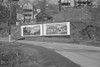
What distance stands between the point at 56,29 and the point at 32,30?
5528 mm

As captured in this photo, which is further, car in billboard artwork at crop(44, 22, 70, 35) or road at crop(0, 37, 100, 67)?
car in billboard artwork at crop(44, 22, 70, 35)

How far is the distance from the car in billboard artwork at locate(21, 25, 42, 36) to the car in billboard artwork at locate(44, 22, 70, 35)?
4.47 feet

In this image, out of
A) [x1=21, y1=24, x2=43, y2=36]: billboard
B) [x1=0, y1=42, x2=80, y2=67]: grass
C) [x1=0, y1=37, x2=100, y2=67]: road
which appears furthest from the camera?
[x1=21, y1=24, x2=43, y2=36]: billboard

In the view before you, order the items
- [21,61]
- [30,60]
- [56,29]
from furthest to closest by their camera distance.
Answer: [56,29] < [30,60] < [21,61]

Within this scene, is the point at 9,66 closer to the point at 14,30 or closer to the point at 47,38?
the point at 47,38

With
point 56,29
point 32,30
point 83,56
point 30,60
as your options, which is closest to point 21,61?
point 30,60

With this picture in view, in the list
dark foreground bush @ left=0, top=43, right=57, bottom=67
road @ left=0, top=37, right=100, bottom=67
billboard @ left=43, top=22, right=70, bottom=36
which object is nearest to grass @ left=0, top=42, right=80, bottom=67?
dark foreground bush @ left=0, top=43, right=57, bottom=67

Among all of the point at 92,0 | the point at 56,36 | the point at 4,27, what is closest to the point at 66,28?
the point at 56,36

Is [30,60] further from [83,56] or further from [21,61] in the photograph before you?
[83,56]

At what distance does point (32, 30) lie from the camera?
38375 mm

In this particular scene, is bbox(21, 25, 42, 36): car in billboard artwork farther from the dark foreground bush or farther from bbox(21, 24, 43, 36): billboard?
the dark foreground bush

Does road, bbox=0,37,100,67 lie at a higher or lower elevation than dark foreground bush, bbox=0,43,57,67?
lower

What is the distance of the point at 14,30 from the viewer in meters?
45.6

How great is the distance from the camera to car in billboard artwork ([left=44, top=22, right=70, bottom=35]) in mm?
34750
